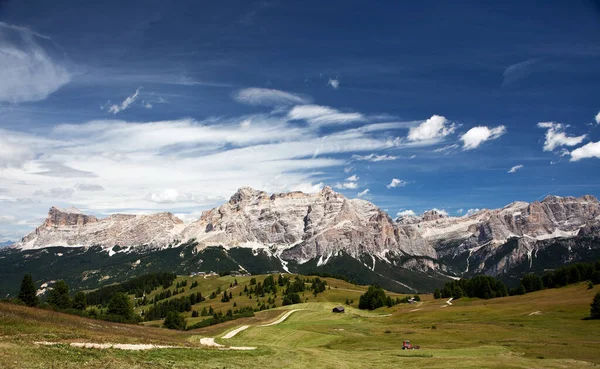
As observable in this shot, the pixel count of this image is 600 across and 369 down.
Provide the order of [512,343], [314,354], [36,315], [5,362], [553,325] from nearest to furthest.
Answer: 1. [5,362]
2. [314,354]
3. [36,315]
4. [512,343]
5. [553,325]

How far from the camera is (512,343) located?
65.2 metres

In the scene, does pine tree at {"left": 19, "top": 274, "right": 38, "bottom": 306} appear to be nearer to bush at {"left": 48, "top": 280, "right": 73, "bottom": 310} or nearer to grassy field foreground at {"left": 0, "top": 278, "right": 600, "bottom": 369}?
bush at {"left": 48, "top": 280, "right": 73, "bottom": 310}

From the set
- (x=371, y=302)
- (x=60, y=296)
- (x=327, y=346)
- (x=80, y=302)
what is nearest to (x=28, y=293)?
(x=60, y=296)

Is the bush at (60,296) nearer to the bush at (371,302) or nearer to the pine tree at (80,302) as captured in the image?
the pine tree at (80,302)

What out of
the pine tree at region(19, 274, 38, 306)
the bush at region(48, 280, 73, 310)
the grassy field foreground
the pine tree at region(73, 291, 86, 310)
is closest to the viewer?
the grassy field foreground

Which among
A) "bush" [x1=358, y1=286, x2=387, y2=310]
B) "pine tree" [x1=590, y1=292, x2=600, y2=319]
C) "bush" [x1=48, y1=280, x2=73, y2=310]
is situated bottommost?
"bush" [x1=358, y1=286, x2=387, y2=310]

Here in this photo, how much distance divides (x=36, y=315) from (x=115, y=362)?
33547mm

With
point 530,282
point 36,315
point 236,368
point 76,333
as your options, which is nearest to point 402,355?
point 236,368

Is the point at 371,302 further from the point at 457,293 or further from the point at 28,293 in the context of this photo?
the point at 28,293

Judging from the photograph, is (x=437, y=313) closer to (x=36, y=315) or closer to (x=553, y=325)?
(x=553, y=325)

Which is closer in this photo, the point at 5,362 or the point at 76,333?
the point at 5,362

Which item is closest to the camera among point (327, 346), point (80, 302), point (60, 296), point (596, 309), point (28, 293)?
point (327, 346)

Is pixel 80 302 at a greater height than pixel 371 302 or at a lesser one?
greater

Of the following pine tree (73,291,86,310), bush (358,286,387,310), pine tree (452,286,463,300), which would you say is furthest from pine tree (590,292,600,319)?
pine tree (73,291,86,310)
